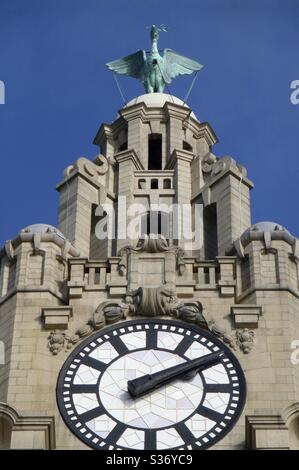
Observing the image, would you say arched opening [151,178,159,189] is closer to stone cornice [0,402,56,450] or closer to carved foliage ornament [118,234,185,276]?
carved foliage ornament [118,234,185,276]

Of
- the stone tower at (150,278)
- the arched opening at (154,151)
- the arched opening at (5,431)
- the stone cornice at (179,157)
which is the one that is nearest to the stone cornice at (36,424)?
the stone tower at (150,278)

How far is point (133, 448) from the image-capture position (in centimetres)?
3828

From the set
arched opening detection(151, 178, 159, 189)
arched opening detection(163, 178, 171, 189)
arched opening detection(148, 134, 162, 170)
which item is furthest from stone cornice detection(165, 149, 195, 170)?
arched opening detection(148, 134, 162, 170)

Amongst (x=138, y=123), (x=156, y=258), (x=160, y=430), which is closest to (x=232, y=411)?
(x=160, y=430)

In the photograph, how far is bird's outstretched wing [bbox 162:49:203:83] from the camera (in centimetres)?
5297

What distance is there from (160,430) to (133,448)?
797mm

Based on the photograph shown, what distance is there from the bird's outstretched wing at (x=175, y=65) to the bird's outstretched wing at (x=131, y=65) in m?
0.60

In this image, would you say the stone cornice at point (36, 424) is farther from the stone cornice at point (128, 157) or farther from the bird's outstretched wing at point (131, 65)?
the bird's outstretched wing at point (131, 65)

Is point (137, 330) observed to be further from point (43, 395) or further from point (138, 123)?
point (138, 123)

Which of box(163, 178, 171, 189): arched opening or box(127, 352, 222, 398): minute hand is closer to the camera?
box(127, 352, 222, 398): minute hand

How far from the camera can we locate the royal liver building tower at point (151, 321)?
38938mm

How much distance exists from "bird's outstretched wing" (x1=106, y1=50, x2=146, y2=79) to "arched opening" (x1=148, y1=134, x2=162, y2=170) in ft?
9.89

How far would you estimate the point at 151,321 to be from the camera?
41.4 m
